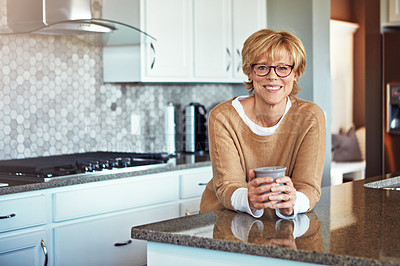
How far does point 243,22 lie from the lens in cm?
433

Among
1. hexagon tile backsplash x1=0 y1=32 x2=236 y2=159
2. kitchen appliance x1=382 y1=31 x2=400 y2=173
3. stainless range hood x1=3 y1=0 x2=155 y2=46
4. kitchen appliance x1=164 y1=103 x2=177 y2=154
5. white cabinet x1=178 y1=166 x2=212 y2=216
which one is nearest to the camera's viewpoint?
stainless range hood x1=3 y1=0 x2=155 y2=46

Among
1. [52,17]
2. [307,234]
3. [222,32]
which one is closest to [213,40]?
[222,32]

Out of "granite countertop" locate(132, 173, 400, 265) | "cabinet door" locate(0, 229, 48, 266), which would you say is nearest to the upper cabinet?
"cabinet door" locate(0, 229, 48, 266)

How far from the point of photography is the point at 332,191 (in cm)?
214

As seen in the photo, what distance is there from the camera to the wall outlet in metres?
4.04

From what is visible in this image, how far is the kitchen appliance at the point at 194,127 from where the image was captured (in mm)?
4266

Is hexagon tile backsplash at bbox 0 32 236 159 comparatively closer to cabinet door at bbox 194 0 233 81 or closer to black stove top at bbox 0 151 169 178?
black stove top at bbox 0 151 169 178

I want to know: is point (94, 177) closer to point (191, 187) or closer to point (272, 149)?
point (191, 187)

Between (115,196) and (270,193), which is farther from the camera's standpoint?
(115,196)

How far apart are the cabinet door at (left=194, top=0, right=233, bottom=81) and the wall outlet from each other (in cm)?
50

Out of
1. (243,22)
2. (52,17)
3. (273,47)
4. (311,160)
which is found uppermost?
(243,22)

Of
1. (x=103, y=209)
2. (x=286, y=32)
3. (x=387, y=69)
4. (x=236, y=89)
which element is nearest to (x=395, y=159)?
(x=387, y=69)

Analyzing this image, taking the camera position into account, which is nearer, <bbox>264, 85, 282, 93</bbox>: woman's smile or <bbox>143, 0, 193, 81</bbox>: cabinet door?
<bbox>264, 85, 282, 93</bbox>: woman's smile

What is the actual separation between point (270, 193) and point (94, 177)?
157 centimetres
